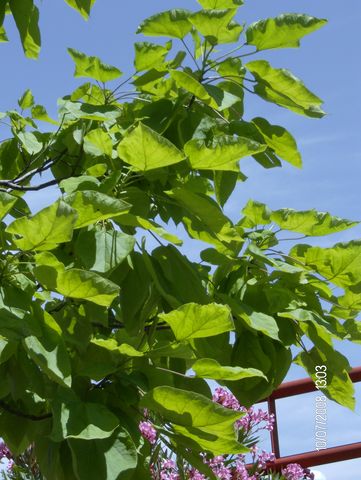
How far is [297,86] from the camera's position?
1523 millimetres

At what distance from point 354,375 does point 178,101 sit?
2585mm

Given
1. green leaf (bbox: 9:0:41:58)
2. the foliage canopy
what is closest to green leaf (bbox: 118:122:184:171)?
the foliage canopy

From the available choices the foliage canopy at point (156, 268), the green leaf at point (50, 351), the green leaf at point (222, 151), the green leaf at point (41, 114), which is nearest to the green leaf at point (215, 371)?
the foliage canopy at point (156, 268)

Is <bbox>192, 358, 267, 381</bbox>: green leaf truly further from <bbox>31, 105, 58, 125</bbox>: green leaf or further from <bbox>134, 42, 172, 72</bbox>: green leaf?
<bbox>31, 105, 58, 125</bbox>: green leaf

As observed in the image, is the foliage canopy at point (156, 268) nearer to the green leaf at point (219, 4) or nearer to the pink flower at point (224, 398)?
the green leaf at point (219, 4)

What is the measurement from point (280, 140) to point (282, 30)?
213 mm

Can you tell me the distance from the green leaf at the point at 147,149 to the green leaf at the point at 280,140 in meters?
0.36

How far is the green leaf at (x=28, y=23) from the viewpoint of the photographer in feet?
4.20

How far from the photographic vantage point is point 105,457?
126cm

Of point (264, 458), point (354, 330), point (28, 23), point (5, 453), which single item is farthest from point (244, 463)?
point (28, 23)

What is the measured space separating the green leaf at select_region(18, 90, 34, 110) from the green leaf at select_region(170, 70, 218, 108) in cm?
64

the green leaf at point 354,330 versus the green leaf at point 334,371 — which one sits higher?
the green leaf at point 354,330

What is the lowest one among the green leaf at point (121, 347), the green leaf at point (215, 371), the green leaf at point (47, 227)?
the green leaf at point (215, 371)

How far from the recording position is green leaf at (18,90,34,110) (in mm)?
2027
